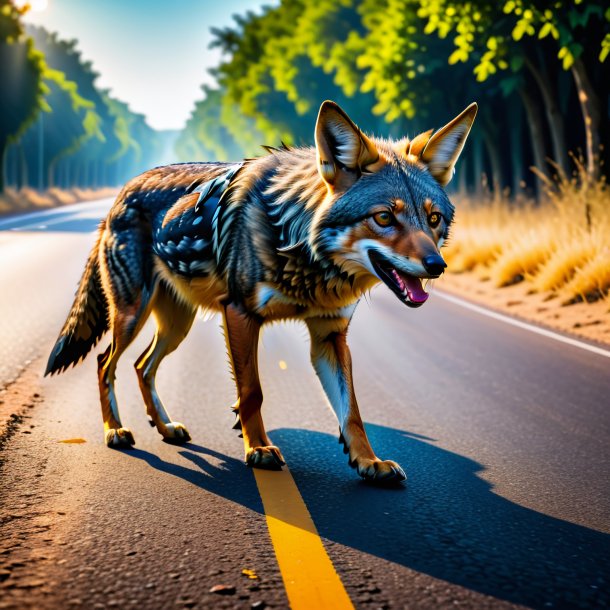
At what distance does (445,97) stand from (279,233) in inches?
1029

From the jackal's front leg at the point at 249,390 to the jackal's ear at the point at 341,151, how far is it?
934 millimetres

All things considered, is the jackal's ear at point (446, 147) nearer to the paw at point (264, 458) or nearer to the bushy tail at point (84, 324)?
the paw at point (264, 458)

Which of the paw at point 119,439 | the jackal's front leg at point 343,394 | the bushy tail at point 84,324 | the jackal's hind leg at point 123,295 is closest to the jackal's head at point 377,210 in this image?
the jackal's front leg at point 343,394

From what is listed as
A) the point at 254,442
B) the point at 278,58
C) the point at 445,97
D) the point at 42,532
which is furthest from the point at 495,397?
the point at 278,58

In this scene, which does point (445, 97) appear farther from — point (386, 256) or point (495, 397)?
point (386, 256)

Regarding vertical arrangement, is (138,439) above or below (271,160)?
below

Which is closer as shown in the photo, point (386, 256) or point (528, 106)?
point (386, 256)

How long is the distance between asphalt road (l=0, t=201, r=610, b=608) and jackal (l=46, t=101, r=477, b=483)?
0.38 meters

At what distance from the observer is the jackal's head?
450 cm

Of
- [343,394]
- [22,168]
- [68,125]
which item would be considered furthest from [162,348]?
[68,125]

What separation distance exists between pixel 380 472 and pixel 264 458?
65cm

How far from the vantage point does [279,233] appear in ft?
16.8

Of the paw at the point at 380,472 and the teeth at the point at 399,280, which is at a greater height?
the teeth at the point at 399,280

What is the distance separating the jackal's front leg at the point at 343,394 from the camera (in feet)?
16.0
